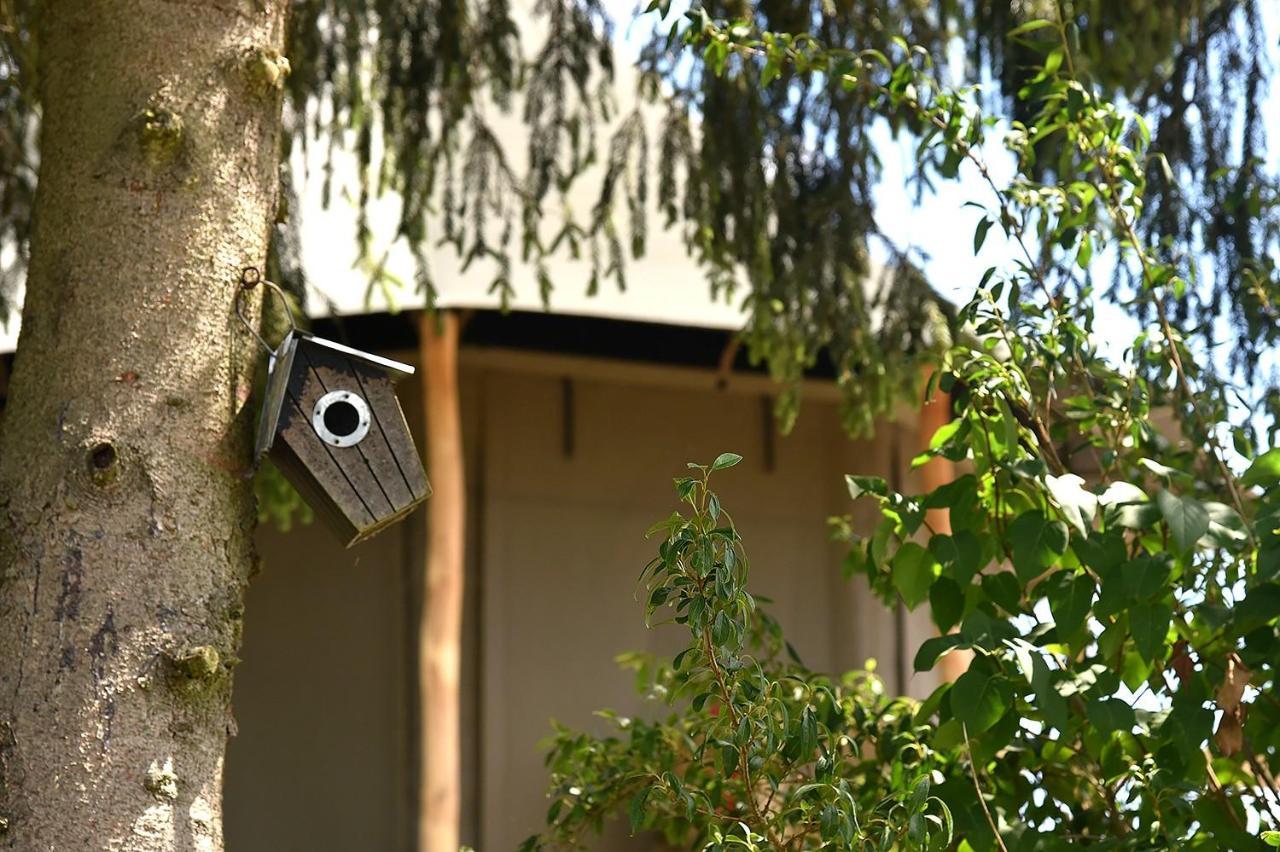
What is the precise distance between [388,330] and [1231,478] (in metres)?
5.52

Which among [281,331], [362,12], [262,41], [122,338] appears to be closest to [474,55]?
[362,12]

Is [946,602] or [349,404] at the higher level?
[349,404]

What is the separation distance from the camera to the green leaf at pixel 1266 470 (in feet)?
8.25

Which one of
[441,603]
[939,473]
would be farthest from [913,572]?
[441,603]

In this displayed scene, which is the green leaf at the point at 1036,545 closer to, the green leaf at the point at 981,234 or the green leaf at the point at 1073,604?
the green leaf at the point at 1073,604

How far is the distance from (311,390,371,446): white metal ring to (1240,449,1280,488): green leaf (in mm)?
1327

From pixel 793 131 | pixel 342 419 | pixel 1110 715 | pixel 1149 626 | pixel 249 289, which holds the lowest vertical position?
pixel 1110 715

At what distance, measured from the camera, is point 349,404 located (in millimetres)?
2693

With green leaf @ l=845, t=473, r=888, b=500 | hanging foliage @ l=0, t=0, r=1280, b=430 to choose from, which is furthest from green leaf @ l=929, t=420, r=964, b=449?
hanging foliage @ l=0, t=0, r=1280, b=430

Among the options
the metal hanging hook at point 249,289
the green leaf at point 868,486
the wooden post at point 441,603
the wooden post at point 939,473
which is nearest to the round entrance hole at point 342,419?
the metal hanging hook at point 249,289

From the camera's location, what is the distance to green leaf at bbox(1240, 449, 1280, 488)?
2.52 metres

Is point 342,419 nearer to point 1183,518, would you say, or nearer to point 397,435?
point 397,435

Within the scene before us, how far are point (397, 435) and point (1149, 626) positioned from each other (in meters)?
1.17

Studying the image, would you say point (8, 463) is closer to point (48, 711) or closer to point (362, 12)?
point (48, 711)
